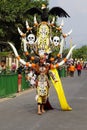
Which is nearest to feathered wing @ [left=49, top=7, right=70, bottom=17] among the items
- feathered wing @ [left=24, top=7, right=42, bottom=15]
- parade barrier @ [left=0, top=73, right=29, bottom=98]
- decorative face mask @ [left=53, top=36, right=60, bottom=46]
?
feathered wing @ [left=24, top=7, right=42, bottom=15]

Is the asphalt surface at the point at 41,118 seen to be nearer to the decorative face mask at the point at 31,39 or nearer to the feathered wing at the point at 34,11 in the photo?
the decorative face mask at the point at 31,39

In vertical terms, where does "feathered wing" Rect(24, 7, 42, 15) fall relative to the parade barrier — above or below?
above

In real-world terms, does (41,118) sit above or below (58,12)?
below

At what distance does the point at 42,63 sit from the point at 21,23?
31.5 meters

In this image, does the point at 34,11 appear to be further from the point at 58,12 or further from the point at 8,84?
the point at 8,84

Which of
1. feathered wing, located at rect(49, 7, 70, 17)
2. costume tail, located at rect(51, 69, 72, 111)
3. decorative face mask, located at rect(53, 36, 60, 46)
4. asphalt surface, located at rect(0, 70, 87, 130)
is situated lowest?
asphalt surface, located at rect(0, 70, 87, 130)

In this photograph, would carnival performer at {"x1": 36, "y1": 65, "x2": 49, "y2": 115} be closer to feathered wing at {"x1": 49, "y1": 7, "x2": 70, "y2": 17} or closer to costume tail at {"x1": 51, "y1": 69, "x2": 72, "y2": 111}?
costume tail at {"x1": 51, "y1": 69, "x2": 72, "y2": 111}

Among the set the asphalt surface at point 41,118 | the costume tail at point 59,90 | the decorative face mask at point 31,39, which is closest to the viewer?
the asphalt surface at point 41,118

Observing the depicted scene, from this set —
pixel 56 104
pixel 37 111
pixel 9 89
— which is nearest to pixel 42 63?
pixel 37 111

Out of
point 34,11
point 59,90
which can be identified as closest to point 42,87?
Result: point 59,90

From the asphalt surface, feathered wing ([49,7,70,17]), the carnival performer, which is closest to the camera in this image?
the asphalt surface

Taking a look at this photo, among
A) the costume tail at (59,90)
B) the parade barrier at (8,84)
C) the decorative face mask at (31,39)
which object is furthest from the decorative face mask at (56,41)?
the parade barrier at (8,84)

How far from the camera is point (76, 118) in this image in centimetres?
1511

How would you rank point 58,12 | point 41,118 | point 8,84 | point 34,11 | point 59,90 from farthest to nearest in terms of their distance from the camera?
point 8,84 → point 34,11 → point 58,12 → point 59,90 → point 41,118
